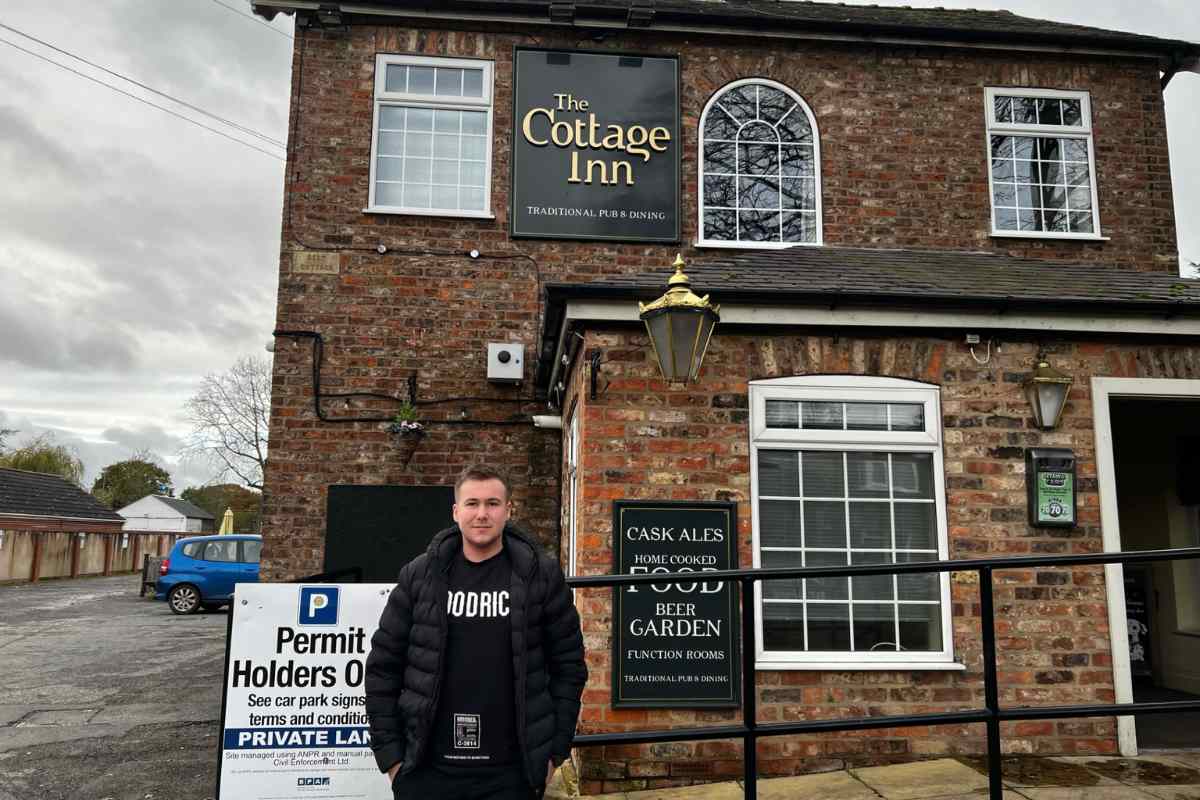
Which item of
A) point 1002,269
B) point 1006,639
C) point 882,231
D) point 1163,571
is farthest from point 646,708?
point 1163,571

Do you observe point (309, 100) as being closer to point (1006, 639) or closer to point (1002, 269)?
point (1002, 269)

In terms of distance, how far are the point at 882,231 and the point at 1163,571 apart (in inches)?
178

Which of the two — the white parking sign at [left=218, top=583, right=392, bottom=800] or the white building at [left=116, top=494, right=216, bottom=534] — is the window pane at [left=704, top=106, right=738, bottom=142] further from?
the white building at [left=116, top=494, right=216, bottom=534]

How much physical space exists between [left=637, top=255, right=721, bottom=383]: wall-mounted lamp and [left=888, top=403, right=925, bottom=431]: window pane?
144cm

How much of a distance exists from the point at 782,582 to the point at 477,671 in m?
3.38

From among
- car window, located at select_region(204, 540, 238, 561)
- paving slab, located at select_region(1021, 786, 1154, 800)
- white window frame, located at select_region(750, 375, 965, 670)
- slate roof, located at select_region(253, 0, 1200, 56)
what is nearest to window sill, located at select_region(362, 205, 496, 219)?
slate roof, located at select_region(253, 0, 1200, 56)

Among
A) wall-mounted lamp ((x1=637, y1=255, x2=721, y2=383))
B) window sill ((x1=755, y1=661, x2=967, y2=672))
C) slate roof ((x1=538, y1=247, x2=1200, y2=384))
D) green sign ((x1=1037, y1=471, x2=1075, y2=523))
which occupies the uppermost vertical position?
slate roof ((x1=538, y1=247, x2=1200, y2=384))

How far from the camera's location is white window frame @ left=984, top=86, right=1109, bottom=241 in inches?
355

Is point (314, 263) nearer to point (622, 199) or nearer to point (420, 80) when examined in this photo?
point (420, 80)

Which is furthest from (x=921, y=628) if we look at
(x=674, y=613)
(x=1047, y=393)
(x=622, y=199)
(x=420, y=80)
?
(x=420, y=80)

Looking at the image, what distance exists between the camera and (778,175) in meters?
9.05

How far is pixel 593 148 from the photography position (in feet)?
29.1

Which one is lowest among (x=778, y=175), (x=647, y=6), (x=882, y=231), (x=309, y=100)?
(x=882, y=231)

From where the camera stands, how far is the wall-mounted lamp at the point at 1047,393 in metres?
5.71
